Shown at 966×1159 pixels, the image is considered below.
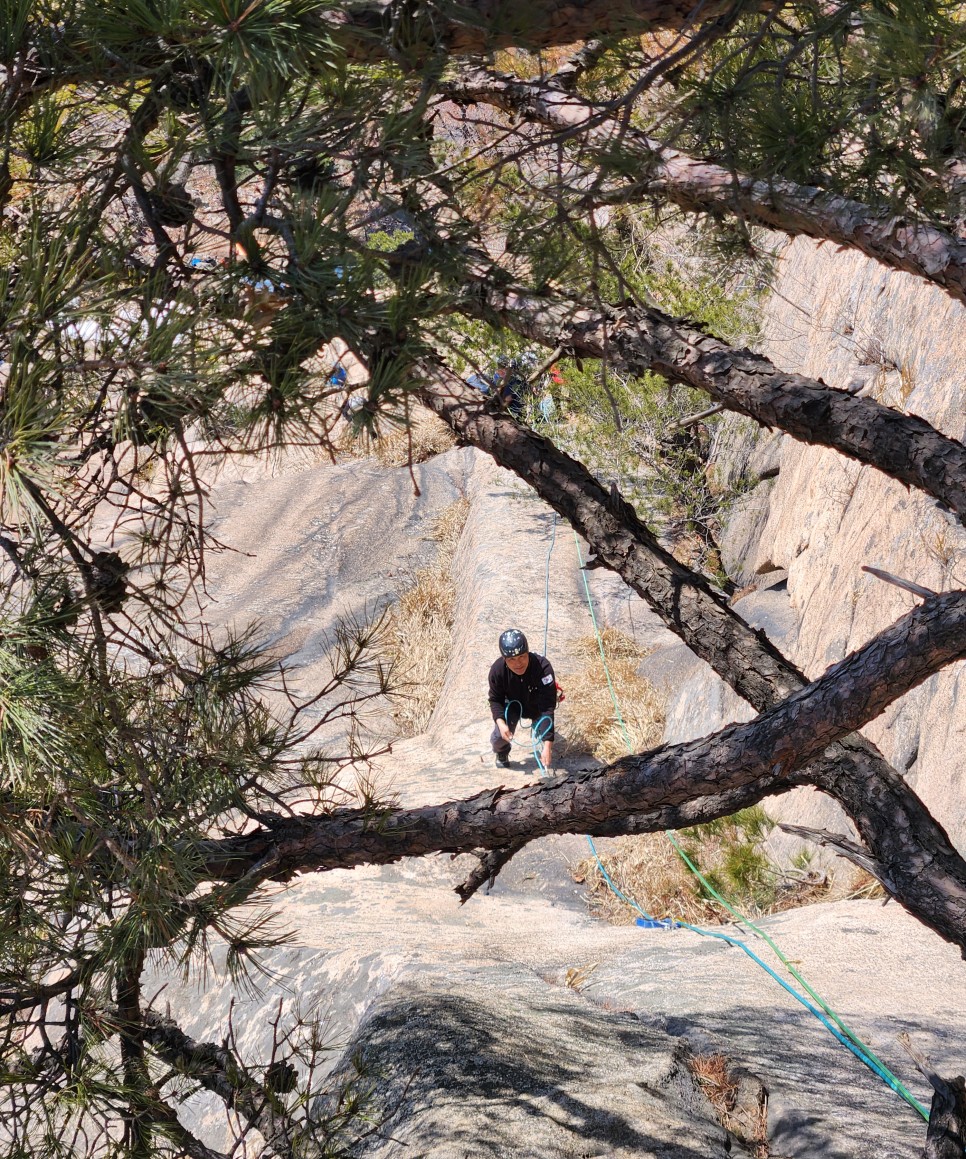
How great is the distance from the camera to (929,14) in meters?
1.87

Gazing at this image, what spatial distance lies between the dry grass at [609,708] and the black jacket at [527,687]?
0.76 metres

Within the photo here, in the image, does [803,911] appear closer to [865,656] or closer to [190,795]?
[865,656]

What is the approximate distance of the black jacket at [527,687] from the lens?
7.94 meters

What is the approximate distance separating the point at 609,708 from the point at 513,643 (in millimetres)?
1657

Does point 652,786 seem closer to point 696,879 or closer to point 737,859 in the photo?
point 737,859

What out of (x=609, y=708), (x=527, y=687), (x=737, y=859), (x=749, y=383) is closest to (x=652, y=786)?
(x=749, y=383)

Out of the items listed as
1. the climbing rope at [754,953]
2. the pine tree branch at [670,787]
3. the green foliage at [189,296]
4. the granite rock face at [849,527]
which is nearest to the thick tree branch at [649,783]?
the pine tree branch at [670,787]

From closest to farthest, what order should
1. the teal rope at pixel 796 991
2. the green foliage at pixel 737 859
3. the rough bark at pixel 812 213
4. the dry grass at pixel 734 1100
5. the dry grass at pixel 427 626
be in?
the rough bark at pixel 812 213, the dry grass at pixel 734 1100, the teal rope at pixel 796 991, the green foliage at pixel 737 859, the dry grass at pixel 427 626

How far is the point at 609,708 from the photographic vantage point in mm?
8922

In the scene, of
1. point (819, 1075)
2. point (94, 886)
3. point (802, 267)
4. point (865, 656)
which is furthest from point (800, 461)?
point (94, 886)

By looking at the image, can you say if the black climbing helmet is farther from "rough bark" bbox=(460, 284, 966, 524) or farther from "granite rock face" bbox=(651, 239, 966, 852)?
"rough bark" bbox=(460, 284, 966, 524)

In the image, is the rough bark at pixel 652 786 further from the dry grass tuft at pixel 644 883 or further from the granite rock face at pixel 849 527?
the dry grass tuft at pixel 644 883

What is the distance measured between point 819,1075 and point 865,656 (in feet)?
7.06

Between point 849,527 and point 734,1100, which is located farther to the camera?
point 849,527
